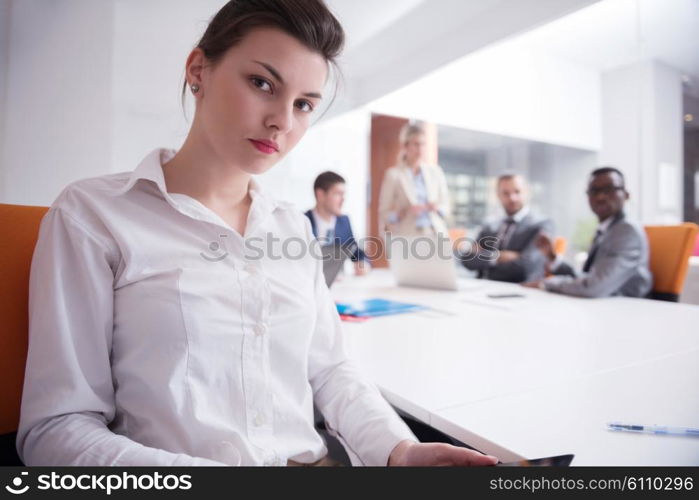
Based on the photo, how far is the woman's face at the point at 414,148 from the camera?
3332 mm

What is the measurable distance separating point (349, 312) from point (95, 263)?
937 millimetres

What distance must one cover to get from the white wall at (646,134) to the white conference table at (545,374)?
3.10 meters

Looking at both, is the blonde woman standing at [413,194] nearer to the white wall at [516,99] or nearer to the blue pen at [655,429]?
the white wall at [516,99]

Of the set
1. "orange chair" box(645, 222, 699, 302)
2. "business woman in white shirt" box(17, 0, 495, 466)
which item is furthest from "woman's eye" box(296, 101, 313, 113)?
"orange chair" box(645, 222, 699, 302)

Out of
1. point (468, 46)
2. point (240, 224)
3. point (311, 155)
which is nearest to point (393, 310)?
point (240, 224)

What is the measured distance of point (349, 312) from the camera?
143 centimetres

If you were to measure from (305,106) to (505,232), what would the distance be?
2.69 meters

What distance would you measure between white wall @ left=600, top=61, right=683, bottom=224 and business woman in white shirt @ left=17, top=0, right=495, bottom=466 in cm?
377

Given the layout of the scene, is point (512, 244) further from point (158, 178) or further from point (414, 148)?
point (158, 178)

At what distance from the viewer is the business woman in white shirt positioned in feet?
1.79

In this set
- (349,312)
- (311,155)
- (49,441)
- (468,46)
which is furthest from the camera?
(311,155)

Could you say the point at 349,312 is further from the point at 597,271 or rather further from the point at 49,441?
the point at 597,271

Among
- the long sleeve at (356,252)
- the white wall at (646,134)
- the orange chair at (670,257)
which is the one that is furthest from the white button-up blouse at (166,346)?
the white wall at (646,134)

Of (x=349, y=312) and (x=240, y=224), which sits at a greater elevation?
(x=240, y=224)
